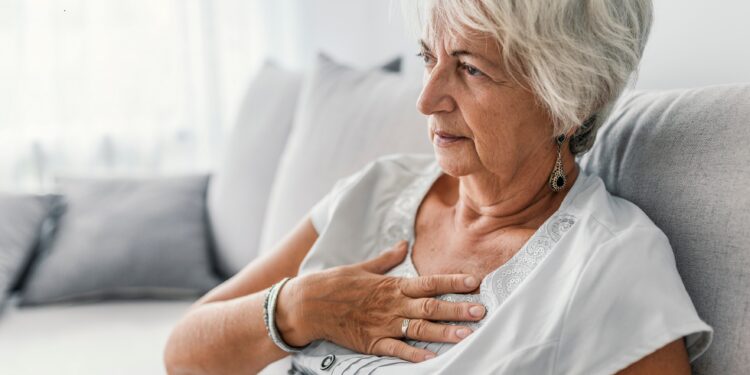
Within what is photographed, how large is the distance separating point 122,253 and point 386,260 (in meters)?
1.08

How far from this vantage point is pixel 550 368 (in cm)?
95

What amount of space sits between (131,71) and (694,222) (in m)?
2.28

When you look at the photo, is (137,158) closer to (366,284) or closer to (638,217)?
(366,284)

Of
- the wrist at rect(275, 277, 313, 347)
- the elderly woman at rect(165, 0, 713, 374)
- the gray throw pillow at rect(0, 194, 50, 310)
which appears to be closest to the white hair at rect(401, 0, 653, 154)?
the elderly woman at rect(165, 0, 713, 374)

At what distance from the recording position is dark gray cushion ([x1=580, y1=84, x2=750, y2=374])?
95 cm

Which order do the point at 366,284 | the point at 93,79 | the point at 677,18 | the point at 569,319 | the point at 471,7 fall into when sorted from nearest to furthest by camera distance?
the point at 569,319 < the point at 471,7 < the point at 366,284 < the point at 677,18 < the point at 93,79

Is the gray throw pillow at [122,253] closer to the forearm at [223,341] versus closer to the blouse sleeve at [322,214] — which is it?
the forearm at [223,341]

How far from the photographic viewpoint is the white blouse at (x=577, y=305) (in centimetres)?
93

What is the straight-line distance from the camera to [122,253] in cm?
207

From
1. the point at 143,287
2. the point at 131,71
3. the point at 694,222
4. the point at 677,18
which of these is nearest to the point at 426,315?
the point at 694,222

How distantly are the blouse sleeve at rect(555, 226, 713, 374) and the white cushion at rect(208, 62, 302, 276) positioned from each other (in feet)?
4.20

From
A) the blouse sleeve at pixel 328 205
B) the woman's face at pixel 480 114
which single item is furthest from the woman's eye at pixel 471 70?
the blouse sleeve at pixel 328 205

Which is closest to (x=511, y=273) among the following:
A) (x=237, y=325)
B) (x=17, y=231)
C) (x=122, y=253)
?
(x=237, y=325)

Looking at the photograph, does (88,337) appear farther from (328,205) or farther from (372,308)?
(372,308)
